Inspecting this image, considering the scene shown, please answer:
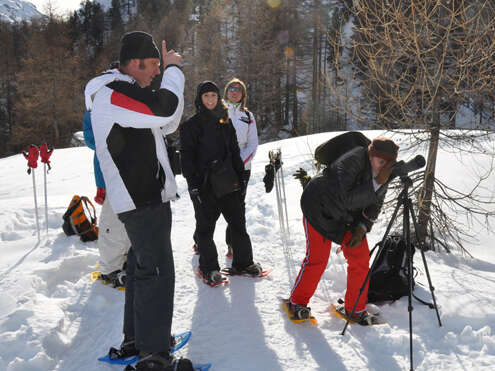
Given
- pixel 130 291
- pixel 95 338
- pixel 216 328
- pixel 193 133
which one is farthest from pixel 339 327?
pixel 193 133

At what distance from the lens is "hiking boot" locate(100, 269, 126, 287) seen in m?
3.71

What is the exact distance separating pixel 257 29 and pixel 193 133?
87.6ft

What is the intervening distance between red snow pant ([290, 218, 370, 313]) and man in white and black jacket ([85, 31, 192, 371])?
47.7 inches

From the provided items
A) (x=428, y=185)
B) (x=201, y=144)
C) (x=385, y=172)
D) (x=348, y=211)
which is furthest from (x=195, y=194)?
(x=428, y=185)

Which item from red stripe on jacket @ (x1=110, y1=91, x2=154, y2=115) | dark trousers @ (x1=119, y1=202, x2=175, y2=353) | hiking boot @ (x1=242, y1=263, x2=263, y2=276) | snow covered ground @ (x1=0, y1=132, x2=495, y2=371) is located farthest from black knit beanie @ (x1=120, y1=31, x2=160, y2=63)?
hiking boot @ (x1=242, y1=263, x2=263, y2=276)

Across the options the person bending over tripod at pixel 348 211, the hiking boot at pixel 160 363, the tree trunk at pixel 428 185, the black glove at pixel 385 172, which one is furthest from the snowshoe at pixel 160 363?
the tree trunk at pixel 428 185

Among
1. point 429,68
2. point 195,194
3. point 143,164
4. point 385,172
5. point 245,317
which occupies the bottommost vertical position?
point 245,317

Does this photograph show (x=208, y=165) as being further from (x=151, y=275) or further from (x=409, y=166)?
(x=409, y=166)

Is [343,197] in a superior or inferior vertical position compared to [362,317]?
superior

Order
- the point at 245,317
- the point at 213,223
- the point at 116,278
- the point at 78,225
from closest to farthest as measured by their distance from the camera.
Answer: the point at 245,317 → the point at 116,278 → the point at 213,223 → the point at 78,225

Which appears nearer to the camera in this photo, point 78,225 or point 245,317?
point 245,317

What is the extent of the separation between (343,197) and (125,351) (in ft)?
6.57

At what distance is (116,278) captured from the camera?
3.75 meters

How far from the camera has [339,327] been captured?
304 centimetres
